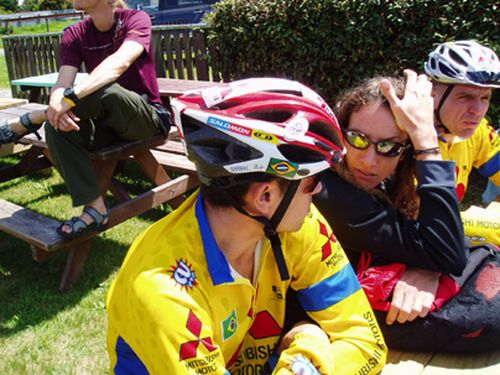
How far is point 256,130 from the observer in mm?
1630

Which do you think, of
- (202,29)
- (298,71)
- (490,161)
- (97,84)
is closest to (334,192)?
(490,161)

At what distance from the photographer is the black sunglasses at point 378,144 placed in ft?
6.98

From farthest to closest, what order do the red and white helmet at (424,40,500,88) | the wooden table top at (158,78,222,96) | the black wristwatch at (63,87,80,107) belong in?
the wooden table top at (158,78,222,96)
the black wristwatch at (63,87,80,107)
the red and white helmet at (424,40,500,88)

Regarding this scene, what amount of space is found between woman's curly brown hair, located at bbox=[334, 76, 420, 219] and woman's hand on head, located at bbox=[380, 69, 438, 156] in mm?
55

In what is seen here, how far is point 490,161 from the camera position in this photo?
3121mm

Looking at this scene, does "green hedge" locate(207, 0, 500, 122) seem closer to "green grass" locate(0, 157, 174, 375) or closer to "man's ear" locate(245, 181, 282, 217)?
"green grass" locate(0, 157, 174, 375)

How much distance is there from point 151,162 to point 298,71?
8.40ft

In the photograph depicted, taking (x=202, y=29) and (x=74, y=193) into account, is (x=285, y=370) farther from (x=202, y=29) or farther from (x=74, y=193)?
(x=202, y=29)

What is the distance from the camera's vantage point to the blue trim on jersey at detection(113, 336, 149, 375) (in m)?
→ 1.69

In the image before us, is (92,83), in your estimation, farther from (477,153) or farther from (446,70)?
(477,153)

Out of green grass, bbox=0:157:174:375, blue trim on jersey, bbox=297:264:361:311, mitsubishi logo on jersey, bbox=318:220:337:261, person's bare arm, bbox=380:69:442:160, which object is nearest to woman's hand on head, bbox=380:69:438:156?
person's bare arm, bbox=380:69:442:160

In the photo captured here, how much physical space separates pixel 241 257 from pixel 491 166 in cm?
206

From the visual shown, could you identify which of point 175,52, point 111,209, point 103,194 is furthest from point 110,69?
point 175,52

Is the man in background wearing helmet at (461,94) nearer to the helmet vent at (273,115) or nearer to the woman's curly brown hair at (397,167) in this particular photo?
the woman's curly brown hair at (397,167)
